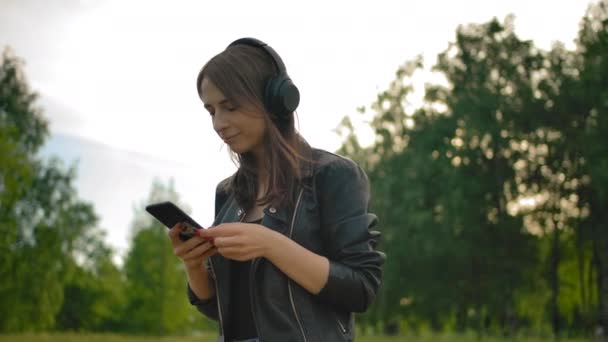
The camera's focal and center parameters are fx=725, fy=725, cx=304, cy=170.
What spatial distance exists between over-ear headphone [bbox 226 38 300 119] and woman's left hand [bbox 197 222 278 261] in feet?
1.57

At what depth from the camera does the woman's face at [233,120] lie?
2.48m

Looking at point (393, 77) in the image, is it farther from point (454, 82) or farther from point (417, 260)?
point (417, 260)

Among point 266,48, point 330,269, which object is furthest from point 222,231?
point 266,48

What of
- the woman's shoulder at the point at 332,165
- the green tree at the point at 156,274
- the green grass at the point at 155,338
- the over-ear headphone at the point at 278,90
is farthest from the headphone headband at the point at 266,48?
the green tree at the point at 156,274

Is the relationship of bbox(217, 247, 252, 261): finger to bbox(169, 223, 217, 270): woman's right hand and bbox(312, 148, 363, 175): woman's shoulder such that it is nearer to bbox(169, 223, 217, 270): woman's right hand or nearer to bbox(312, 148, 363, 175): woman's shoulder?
bbox(169, 223, 217, 270): woman's right hand

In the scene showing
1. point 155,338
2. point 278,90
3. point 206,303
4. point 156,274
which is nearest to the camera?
point 278,90

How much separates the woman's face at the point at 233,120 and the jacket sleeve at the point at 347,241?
10.9 inches

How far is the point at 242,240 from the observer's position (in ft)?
7.24

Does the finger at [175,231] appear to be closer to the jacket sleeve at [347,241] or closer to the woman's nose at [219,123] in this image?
the woman's nose at [219,123]

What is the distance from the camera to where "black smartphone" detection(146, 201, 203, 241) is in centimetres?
225

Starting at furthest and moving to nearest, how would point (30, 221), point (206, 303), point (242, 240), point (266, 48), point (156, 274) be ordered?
point (156, 274), point (30, 221), point (206, 303), point (266, 48), point (242, 240)

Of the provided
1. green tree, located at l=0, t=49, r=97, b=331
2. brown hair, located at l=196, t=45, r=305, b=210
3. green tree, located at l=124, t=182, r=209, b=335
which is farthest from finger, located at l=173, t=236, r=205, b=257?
green tree, located at l=124, t=182, r=209, b=335

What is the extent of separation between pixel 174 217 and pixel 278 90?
56 centimetres

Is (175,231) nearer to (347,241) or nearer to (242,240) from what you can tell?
(242,240)
